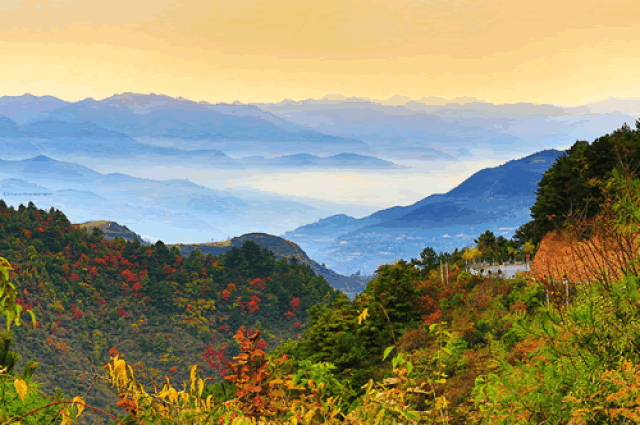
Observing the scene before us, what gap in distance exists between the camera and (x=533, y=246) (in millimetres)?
37219

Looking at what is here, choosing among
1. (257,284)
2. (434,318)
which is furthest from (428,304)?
(257,284)

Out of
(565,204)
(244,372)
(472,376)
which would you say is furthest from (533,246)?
(244,372)

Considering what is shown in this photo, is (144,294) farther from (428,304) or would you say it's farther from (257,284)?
(428,304)

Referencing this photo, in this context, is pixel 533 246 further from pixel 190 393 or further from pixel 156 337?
pixel 156 337

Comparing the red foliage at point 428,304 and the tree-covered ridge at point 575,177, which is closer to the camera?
the tree-covered ridge at point 575,177

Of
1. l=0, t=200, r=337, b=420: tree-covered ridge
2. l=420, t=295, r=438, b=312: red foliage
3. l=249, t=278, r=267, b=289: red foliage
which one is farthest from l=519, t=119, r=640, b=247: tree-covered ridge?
l=249, t=278, r=267, b=289: red foliage

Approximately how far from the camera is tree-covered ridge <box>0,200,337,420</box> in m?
93.3

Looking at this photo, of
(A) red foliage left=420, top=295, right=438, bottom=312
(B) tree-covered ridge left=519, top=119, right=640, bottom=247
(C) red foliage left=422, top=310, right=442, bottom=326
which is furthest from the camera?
(A) red foliage left=420, top=295, right=438, bottom=312

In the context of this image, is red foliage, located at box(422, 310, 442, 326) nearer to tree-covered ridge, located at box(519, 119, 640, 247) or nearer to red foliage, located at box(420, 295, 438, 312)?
red foliage, located at box(420, 295, 438, 312)

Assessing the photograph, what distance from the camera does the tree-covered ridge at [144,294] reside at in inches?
3674

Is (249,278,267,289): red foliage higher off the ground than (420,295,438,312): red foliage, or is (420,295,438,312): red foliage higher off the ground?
(420,295,438,312): red foliage

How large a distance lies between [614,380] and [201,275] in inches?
4390

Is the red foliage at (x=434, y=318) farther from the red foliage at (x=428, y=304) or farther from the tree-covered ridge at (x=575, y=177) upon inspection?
the tree-covered ridge at (x=575, y=177)

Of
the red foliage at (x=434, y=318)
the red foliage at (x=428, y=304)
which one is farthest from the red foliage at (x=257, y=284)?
the red foliage at (x=434, y=318)
